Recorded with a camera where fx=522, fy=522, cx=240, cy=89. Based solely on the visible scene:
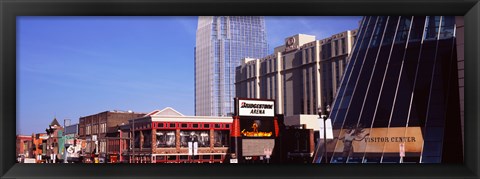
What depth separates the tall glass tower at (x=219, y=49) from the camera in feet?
65.6

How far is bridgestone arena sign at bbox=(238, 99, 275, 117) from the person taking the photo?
4078 centimetres

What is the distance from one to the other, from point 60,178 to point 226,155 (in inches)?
1361

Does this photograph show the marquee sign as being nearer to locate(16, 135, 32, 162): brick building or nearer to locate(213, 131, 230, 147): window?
locate(16, 135, 32, 162): brick building

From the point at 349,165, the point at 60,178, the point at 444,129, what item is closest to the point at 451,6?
the point at 349,165

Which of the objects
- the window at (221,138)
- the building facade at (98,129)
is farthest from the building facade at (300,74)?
the building facade at (98,129)

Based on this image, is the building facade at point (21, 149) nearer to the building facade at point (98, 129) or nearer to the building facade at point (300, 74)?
the building facade at point (98, 129)

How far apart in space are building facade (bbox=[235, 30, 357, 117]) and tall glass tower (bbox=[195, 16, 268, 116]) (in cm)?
431

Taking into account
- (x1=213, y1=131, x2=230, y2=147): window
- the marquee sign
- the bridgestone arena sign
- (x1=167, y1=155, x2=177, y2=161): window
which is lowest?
(x1=167, y1=155, x2=177, y2=161): window

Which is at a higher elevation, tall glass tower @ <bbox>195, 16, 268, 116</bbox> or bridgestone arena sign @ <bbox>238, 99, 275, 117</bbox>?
tall glass tower @ <bbox>195, 16, 268, 116</bbox>

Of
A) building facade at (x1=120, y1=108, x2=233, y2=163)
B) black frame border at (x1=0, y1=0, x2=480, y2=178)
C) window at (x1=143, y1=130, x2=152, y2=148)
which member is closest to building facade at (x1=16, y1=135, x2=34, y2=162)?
black frame border at (x1=0, y1=0, x2=480, y2=178)

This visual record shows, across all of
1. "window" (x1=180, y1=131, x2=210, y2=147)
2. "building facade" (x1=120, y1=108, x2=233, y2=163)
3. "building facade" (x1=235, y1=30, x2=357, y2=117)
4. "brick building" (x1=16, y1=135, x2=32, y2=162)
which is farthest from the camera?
"window" (x1=180, y1=131, x2=210, y2=147)

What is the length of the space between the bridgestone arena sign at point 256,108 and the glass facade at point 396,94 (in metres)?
20.7

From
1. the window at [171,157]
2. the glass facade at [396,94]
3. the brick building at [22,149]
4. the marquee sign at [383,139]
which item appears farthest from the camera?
the window at [171,157]

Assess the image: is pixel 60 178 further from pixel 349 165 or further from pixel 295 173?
pixel 349 165
